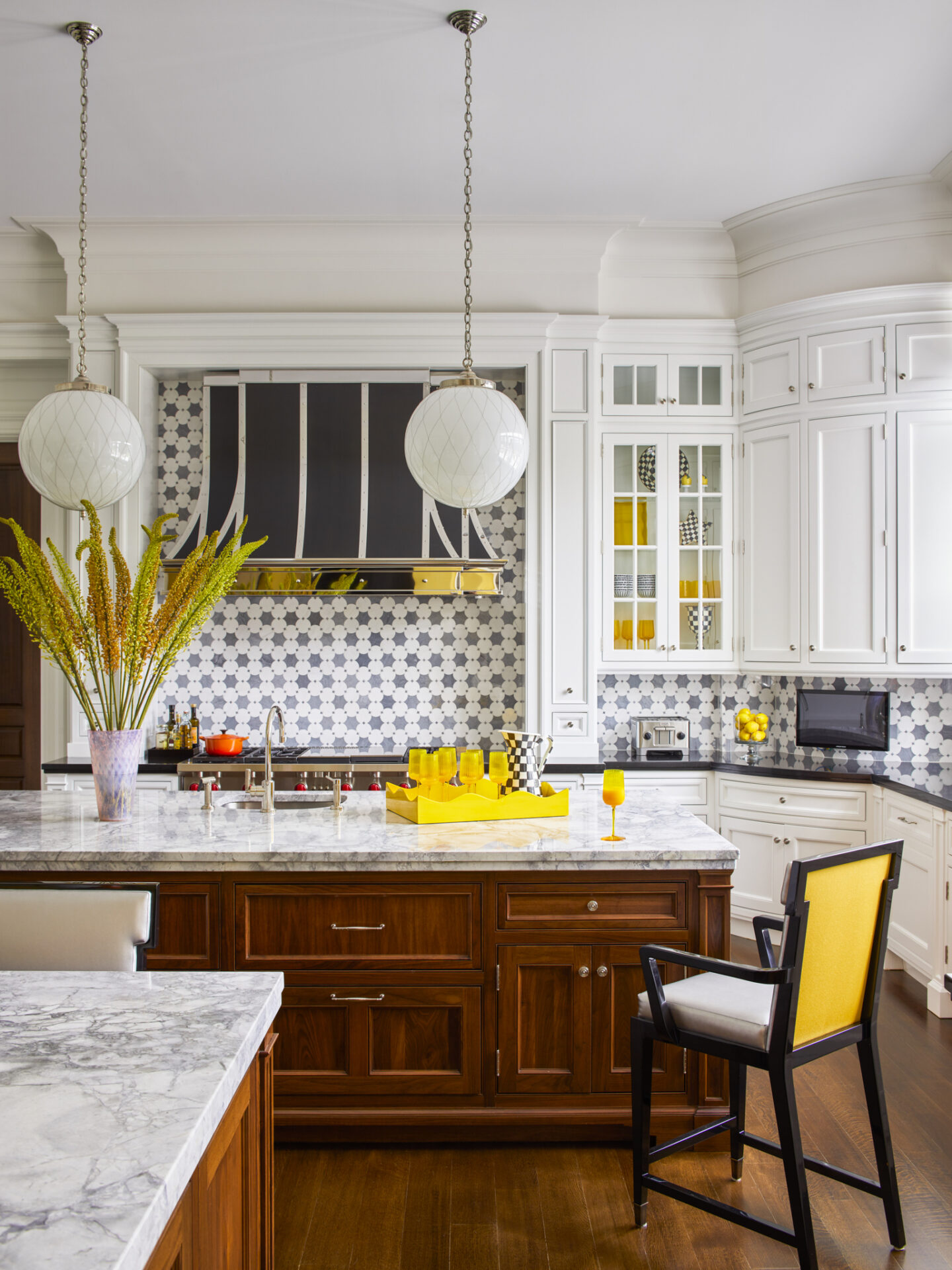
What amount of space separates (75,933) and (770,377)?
394 centimetres

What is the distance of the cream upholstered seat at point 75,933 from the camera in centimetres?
173

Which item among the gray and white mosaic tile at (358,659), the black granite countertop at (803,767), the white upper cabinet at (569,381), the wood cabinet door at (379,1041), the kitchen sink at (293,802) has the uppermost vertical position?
the white upper cabinet at (569,381)

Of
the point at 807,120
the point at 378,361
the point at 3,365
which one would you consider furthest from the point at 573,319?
the point at 3,365

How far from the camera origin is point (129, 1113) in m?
1.04

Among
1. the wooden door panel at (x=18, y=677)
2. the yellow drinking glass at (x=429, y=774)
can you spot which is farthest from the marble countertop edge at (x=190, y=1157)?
the wooden door panel at (x=18, y=677)

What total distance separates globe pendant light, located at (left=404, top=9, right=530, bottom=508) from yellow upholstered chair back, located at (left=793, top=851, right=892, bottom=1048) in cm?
128

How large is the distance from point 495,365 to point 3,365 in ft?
8.64

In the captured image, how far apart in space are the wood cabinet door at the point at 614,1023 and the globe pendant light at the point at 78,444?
6.20 feet

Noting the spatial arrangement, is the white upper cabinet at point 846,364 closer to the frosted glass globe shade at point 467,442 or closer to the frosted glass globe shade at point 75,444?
the frosted glass globe shade at point 467,442

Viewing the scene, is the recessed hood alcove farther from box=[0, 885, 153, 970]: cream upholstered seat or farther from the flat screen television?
box=[0, 885, 153, 970]: cream upholstered seat

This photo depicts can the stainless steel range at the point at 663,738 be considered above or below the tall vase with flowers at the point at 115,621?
below

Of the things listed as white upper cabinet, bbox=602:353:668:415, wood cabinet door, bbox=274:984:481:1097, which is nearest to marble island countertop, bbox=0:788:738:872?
wood cabinet door, bbox=274:984:481:1097

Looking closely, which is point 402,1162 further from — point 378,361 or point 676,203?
point 676,203

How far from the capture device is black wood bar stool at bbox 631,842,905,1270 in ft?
6.19
